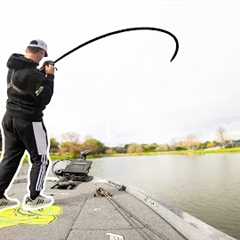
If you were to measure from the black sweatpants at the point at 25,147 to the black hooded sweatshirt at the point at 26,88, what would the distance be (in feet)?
0.41

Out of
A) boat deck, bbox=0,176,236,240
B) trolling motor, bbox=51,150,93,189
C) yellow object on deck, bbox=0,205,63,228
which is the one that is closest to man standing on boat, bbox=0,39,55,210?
yellow object on deck, bbox=0,205,63,228

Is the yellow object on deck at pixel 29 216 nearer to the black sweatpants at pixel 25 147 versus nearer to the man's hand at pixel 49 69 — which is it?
the black sweatpants at pixel 25 147

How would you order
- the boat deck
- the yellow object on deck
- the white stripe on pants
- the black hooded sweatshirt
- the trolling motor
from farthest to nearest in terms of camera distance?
the trolling motor < the white stripe on pants < the black hooded sweatshirt < the yellow object on deck < the boat deck

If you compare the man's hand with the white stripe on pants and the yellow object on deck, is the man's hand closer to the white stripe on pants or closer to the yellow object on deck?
the white stripe on pants

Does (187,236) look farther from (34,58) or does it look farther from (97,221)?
(34,58)

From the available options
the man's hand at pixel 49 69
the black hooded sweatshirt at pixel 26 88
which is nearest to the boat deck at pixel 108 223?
the black hooded sweatshirt at pixel 26 88

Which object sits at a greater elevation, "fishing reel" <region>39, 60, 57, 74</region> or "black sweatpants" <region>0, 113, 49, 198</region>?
"fishing reel" <region>39, 60, 57, 74</region>

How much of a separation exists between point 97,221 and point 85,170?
3.90 m

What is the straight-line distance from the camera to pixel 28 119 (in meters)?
4.42

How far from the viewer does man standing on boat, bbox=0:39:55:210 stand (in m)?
4.36

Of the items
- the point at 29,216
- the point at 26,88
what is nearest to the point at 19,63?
the point at 26,88

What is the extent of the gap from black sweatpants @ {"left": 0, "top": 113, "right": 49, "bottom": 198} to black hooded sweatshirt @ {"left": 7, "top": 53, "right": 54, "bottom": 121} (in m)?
0.13

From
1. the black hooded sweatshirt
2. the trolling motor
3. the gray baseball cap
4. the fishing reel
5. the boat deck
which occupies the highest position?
the gray baseball cap

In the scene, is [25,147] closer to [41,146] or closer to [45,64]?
[41,146]
